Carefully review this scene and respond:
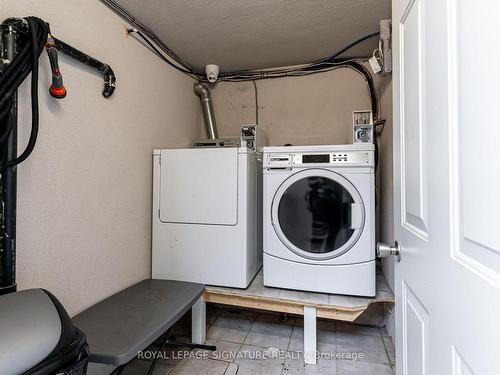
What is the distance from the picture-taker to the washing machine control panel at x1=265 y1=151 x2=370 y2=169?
175 cm

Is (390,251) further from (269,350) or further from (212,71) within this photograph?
(212,71)

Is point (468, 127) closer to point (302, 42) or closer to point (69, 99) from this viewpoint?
point (69, 99)

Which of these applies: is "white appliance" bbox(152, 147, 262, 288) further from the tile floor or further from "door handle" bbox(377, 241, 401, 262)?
"door handle" bbox(377, 241, 401, 262)

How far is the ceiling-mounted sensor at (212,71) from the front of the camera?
8.57ft

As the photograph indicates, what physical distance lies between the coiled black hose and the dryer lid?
96cm

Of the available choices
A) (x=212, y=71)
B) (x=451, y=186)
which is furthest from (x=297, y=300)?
(x=212, y=71)

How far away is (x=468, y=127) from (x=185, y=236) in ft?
5.95

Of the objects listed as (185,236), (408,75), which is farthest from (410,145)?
(185,236)

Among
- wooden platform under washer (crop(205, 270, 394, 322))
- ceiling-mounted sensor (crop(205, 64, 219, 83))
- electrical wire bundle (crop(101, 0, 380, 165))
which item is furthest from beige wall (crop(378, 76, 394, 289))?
ceiling-mounted sensor (crop(205, 64, 219, 83))

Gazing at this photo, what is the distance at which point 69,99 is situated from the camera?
1427 mm

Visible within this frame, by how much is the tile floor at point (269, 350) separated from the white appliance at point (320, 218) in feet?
1.52

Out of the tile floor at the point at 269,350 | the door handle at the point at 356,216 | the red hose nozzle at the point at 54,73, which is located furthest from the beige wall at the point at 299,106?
the red hose nozzle at the point at 54,73

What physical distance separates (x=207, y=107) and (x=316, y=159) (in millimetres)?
1493

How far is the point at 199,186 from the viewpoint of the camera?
1.97 m
